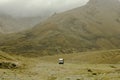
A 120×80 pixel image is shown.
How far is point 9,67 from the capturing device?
247ft

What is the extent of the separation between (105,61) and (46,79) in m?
92.3

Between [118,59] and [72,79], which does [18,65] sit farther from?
[118,59]

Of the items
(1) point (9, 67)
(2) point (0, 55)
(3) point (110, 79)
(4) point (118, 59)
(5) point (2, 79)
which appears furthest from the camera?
(4) point (118, 59)

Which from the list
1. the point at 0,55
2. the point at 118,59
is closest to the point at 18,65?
the point at 0,55

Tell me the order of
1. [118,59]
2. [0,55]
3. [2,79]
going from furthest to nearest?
1. [118,59]
2. [0,55]
3. [2,79]

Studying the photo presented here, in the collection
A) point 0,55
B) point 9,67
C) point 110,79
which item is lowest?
point 110,79

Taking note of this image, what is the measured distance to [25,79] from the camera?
5094cm

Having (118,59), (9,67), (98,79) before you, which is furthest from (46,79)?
(118,59)

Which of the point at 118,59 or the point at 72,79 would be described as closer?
the point at 72,79

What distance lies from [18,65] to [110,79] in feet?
127

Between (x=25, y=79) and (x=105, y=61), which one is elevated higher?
(x=105, y=61)

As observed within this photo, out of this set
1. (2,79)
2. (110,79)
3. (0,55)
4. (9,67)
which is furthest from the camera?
(0,55)

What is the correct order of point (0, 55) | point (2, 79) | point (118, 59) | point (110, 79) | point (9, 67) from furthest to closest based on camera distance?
point (118, 59) < point (0, 55) < point (9, 67) < point (2, 79) < point (110, 79)

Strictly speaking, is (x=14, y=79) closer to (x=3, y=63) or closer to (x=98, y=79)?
(x=98, y=79)
